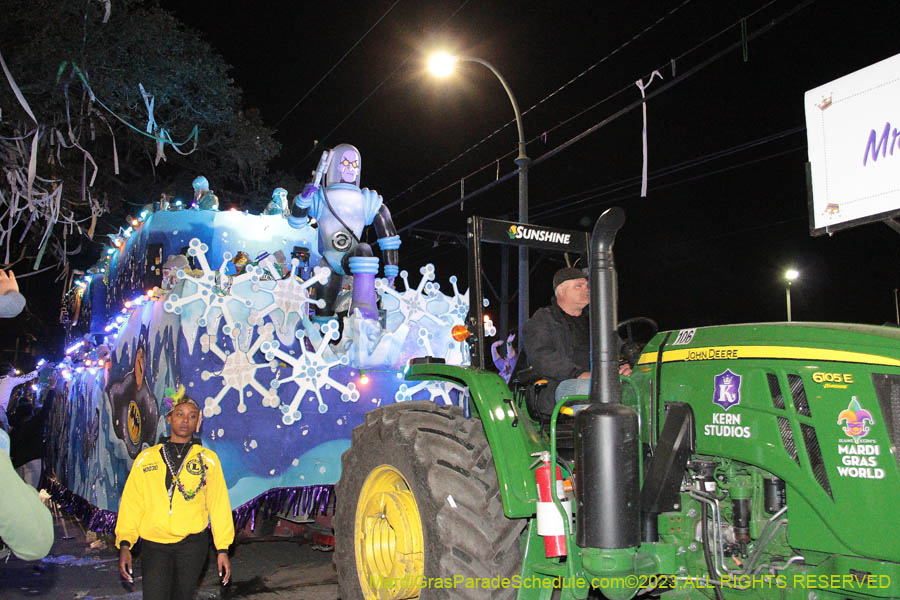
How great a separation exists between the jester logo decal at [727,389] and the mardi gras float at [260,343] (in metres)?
3.14

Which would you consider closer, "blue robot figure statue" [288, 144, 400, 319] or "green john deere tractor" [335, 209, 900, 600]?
"green john deere tractor" [335, 209, 900, 600]

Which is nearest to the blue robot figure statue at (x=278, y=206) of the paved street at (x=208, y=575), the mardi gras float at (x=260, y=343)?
the mardi gras float at (x=260, y=343)

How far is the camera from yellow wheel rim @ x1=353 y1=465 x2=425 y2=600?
13.3 ft

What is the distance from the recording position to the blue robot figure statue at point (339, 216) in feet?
30.1

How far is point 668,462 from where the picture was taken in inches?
128

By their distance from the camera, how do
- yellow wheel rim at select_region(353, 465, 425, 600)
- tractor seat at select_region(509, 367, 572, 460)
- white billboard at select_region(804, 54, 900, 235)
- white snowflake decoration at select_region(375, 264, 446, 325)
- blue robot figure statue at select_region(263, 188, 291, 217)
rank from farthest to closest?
1. blue robot figure statue at select_region(263, 188, 291, 217)
2. white snowflake decoration at select_region(375, 264, 446, 325)
3. yellow wheel rim at select_region(353, 465, 425, 600)
4. tractor seat at select_region(509, 367, 572, 460)
5. white billboard at select_region(804, 54, 900, 235)

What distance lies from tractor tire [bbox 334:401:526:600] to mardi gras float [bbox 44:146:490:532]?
2.00 metres

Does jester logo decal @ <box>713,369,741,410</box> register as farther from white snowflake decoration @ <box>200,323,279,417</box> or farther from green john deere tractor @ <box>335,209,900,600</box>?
white snowflake decoration @ <box>200,323,279,417</box>

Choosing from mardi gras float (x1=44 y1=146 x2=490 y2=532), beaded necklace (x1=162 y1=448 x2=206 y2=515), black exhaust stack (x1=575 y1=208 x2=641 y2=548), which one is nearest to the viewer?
black exhaust stack (x1=575 y1=208 x2=641 y2=548)

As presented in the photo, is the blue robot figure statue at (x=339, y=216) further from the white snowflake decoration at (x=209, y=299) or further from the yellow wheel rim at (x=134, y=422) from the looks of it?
the yellow wheel rim at (x=134, y=422)

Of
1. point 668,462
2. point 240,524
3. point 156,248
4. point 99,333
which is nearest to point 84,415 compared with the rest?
point 99,333

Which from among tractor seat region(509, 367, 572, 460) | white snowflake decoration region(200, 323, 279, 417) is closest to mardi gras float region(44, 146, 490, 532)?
white snowflake decoration region(200, 323, 279, 417)

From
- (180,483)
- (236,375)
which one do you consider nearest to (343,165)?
(236,375)

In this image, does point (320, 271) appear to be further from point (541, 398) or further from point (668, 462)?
point (668, 462)
